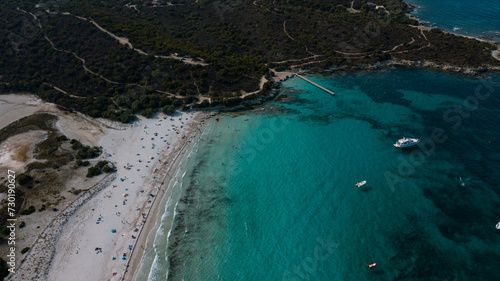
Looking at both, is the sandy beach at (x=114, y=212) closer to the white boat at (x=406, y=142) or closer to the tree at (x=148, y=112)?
A: the tree at (x=148, y=112)

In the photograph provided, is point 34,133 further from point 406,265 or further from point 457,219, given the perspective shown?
point 457,219

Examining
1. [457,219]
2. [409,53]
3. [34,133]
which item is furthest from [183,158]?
[409,53]

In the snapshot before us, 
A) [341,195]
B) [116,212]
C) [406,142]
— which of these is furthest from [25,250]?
[406,142]

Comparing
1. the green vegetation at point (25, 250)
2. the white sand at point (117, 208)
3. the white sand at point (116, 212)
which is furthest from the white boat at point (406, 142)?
the green vegetation at point (25, 250)

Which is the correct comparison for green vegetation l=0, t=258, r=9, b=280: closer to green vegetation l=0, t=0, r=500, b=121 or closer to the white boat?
green vegetation l=0, t=0, r=500, b=121

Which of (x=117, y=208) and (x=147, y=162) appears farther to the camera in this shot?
(x=147, y=162)

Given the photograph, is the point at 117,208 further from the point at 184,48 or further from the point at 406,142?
the point at 184,48
